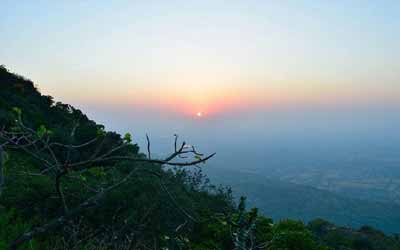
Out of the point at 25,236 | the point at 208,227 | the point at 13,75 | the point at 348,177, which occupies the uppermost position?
the point at 13,75

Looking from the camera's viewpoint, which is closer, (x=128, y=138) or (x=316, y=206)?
(x=128, y=138)

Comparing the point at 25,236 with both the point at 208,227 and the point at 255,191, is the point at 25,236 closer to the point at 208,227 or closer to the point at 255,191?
the point at 208,227

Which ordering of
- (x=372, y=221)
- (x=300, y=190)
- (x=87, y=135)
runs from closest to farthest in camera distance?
1. (x=87, y=135)
2. (x=372, y=221)
3. (x=300, y=190)

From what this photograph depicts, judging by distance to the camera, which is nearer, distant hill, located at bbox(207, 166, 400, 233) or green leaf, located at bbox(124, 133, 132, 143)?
green leaf, located at bbox(124, 133, 132, 143)

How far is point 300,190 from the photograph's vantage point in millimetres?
125312

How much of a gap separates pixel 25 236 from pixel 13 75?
106 ft

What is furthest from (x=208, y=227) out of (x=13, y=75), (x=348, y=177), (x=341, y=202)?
(x=348, y=177)

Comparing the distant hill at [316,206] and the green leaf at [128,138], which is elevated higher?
the green leaf at [128,138]

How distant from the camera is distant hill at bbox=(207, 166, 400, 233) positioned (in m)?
96.1

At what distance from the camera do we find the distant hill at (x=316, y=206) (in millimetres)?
96062

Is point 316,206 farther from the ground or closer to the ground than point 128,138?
closer to the ground

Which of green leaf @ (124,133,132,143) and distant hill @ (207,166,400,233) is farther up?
green leaf @ (124,133,132,143)

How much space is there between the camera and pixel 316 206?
108m

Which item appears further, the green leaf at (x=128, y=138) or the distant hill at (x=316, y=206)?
the distant hill at (x=316, y=206)
